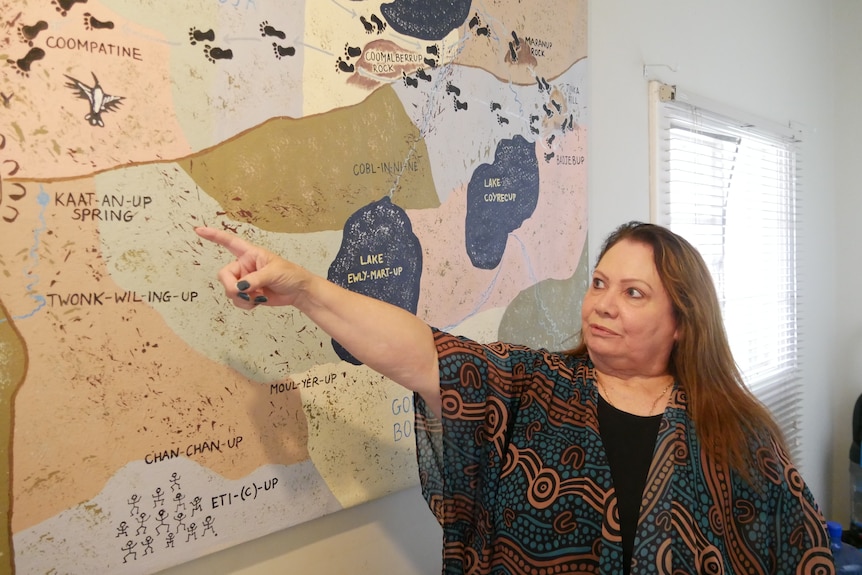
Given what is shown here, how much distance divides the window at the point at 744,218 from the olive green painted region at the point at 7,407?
5.84 ft

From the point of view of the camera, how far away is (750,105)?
2.46m

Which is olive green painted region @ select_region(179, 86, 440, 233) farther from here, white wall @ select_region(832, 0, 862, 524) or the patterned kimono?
white wall @ select_region(832, 0, 862, 524)

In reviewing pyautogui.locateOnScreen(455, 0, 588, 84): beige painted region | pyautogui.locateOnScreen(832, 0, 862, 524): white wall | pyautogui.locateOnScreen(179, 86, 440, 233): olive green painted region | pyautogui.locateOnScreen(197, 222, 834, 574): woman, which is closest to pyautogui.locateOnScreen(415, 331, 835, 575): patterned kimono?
pyautogui.locateOnScreen(197, 222, 834, 574): woman

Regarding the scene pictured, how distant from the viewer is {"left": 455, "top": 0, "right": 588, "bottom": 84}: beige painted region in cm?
143

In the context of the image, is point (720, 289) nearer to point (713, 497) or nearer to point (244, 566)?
point (713, 497)

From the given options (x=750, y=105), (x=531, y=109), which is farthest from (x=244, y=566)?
(x=750, y=105)

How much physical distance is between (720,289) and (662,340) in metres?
1.30

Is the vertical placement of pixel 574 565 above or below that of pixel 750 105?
below

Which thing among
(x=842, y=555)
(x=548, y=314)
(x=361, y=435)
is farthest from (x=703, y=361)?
(x=842, y=555)

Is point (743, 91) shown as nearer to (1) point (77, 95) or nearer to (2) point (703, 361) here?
(2) point (703, 361)

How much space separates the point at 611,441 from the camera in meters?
1.11

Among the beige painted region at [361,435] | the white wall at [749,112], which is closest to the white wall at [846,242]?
the white wall at [749,112]

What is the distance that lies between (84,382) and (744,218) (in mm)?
2401

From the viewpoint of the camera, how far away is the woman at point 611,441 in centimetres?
103
